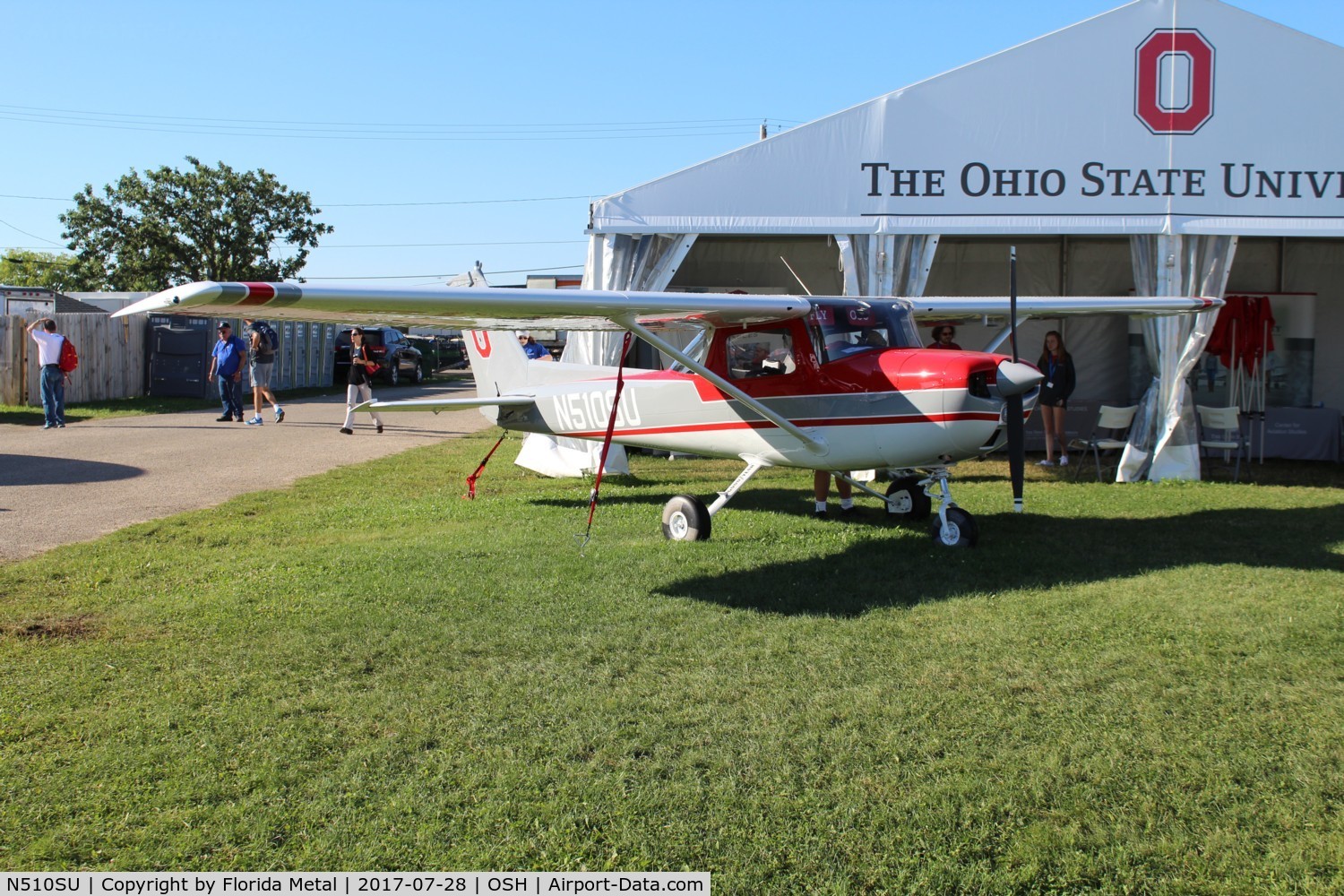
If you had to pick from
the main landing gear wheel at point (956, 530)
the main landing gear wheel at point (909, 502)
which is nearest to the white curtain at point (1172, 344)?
the main landing gear wheel at point (909, 502)

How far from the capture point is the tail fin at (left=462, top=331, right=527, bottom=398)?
1134 centimetres

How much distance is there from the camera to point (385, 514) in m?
10.0

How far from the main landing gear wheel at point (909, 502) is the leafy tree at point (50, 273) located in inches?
1887

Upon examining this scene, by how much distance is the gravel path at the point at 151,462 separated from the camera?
31.2ft

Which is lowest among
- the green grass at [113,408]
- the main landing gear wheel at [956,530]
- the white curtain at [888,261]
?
the main landing gear wheel at [956,530]

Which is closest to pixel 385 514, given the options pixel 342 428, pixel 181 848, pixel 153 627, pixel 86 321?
pixel 153 627

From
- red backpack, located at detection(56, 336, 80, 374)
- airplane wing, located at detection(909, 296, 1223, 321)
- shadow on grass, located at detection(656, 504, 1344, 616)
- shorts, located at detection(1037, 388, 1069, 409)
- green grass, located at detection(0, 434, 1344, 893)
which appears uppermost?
airplane wing, located at detection(909, 296, 1223, 321)

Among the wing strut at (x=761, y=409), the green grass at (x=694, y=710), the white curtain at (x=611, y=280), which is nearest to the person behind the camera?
the green grass at (x=694, y=710)

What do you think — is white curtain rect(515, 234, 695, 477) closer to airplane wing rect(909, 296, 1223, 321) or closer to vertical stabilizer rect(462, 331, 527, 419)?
vertical stabilizer rect(462, 331, 527, 419)

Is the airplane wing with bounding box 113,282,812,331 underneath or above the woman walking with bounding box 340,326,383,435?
above

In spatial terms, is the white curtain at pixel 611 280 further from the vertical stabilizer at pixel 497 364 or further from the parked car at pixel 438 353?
the parked car at pixel 438 353

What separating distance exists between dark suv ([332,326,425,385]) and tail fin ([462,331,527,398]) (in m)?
22.1

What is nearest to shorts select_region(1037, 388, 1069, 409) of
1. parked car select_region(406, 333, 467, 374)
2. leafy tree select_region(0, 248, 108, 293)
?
parked car select_region(406, 333, 467, 374)

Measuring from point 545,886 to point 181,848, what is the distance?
1250 mm
